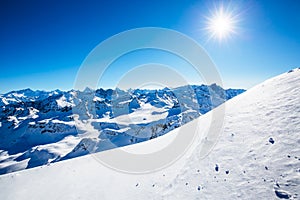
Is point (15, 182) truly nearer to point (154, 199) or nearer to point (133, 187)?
point (133, 187)

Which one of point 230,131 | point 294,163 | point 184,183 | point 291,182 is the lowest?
point 184,183

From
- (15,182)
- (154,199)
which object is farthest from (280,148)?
(15,182)

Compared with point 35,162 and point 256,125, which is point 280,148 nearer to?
point 256,125

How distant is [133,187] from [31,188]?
21.0 ft

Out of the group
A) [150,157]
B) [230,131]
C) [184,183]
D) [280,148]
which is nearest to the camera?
[280,148]

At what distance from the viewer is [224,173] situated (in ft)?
26.7

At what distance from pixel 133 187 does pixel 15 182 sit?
8039mm

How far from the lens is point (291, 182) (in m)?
6.20

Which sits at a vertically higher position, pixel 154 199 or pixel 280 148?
pixel 280 148

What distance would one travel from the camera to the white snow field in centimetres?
695

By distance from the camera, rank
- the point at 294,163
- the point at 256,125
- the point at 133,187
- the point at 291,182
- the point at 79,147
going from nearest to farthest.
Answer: the point at 291,182 < the point at 294,163 < the point at 133,187 < the point at 256,125 < the point at 79,147

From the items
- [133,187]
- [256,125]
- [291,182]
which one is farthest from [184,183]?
[256,125]

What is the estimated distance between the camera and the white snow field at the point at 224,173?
695 cm

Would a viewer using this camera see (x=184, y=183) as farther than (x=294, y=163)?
Yes
